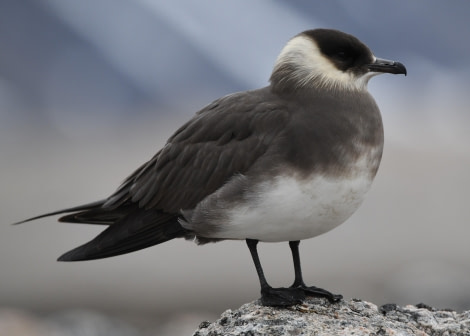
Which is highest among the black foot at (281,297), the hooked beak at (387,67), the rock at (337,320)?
the hooked beak at (387,67)

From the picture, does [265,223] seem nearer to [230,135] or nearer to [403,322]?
[230,135]

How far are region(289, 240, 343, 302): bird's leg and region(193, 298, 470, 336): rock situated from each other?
5cm

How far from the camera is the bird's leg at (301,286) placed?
6.89 metres

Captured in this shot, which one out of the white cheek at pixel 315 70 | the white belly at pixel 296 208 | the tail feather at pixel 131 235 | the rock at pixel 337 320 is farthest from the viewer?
the tail feather at pixel 131 235

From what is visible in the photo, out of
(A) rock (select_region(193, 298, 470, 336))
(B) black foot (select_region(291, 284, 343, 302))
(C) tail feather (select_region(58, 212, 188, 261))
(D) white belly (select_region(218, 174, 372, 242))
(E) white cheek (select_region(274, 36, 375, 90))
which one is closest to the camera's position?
(A) rock (select_region(193, 298, 470, 336))

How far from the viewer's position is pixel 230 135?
709 cm

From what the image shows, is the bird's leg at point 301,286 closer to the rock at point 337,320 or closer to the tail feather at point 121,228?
the rock at point 337,320

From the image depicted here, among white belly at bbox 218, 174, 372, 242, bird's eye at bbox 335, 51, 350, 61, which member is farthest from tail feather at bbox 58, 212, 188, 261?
bird's eye at bbox 335, 51, 350, 61

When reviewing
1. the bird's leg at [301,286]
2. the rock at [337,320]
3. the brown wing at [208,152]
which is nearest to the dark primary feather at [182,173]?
the brown wing at [208,152]

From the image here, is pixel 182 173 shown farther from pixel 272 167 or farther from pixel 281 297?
pixel 281 297

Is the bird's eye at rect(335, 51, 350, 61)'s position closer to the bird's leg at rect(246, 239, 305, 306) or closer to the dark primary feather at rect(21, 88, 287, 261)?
the dark primary feather at rect(21, 88, 287, 261)

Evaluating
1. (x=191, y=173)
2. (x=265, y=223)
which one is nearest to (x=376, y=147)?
(x=265, y=223)

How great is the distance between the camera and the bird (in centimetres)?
664

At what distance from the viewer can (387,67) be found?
723 cm
